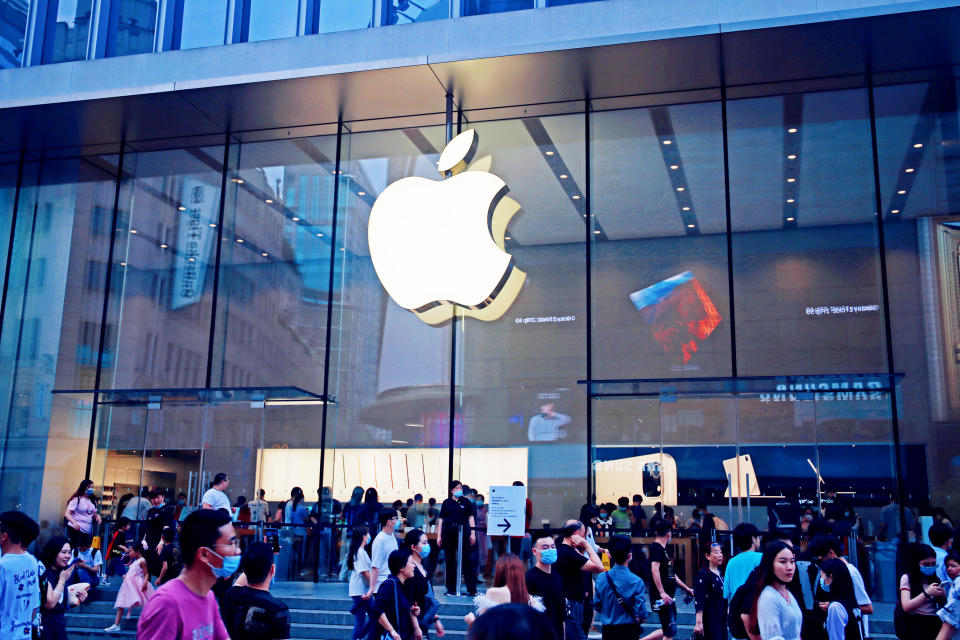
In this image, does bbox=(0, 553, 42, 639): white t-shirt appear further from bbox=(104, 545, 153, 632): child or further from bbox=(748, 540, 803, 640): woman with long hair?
bbox=(104, 545, 153, 632): child

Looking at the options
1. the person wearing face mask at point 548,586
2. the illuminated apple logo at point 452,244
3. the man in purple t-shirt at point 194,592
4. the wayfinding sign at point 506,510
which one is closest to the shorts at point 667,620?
the person wearing face mask at point 548,586

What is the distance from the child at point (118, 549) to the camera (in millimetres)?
15648

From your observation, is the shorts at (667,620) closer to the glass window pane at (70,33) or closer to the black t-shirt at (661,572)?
the black t-shirt at (661,572)

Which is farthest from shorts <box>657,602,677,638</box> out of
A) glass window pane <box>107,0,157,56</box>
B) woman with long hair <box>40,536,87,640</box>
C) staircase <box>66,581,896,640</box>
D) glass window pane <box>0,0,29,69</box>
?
glass window pane <box>0,0,29,69</box>

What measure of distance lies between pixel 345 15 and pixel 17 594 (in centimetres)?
1301

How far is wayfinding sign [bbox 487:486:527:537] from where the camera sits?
12500 millimetres

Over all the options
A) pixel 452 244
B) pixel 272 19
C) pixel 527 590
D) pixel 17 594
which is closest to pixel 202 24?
pixel 272 19

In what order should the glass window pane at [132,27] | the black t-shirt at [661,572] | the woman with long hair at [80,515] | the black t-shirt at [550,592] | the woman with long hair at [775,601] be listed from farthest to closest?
the glass window pane at [132,27]
the woman with long hair at [80,515]
the black t-shirt at [661,572]
the black t-shirt at [550,592]
the woman with long hair at [775,601]

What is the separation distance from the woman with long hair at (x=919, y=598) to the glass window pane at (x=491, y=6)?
37.1 feet

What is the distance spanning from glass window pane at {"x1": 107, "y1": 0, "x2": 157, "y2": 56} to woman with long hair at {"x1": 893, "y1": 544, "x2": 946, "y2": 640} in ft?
51.4

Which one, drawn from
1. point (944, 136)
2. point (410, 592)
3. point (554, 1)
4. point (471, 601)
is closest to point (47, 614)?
point (410, 592)

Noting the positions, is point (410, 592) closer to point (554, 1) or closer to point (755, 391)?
point (755, 391)

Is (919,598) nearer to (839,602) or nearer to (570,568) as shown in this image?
(839,602)

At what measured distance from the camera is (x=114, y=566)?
15.7 meters
